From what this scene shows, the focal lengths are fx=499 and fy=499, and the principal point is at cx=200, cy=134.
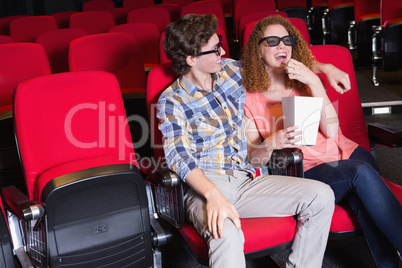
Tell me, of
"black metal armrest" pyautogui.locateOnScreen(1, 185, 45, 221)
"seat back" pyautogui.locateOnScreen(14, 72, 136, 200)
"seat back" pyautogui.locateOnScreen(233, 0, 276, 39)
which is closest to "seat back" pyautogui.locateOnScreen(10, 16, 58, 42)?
"seat back" pyautogui.locateOnScreen(233, 0, 276, 39)

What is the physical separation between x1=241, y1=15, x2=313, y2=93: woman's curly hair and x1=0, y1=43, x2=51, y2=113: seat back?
1.23 m

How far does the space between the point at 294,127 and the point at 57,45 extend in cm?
218

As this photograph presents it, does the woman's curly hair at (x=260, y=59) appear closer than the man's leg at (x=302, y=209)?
No

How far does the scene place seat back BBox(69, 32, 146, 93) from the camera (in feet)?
8.83

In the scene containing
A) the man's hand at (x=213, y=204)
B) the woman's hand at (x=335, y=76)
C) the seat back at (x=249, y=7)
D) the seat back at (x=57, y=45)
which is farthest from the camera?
the seat back at (x=249, y=7)

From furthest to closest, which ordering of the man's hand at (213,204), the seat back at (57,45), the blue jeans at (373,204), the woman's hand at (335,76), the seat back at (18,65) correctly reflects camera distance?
the seat back at (57,45), the seat back at (18,65), the woman's hand at (335,76), the blue jeans at (373,204), the man's hand at (213,204)

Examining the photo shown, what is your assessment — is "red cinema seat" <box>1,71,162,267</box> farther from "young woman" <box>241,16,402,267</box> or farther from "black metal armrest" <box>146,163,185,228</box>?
"young woman" <box>241,16,402,267</box>

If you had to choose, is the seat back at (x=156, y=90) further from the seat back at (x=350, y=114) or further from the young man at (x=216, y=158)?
the seat back at (x=350, y=114)

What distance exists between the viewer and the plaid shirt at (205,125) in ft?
5.64

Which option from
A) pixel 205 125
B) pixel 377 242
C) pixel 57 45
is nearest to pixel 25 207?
pixel 205 125

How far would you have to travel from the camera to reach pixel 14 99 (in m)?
1.73

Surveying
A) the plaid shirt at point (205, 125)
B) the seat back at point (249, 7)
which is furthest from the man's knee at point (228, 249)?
the seat back at point (249, 7)

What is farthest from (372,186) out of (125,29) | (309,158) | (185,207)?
(125,29)

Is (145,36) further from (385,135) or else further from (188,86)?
(385,135)
